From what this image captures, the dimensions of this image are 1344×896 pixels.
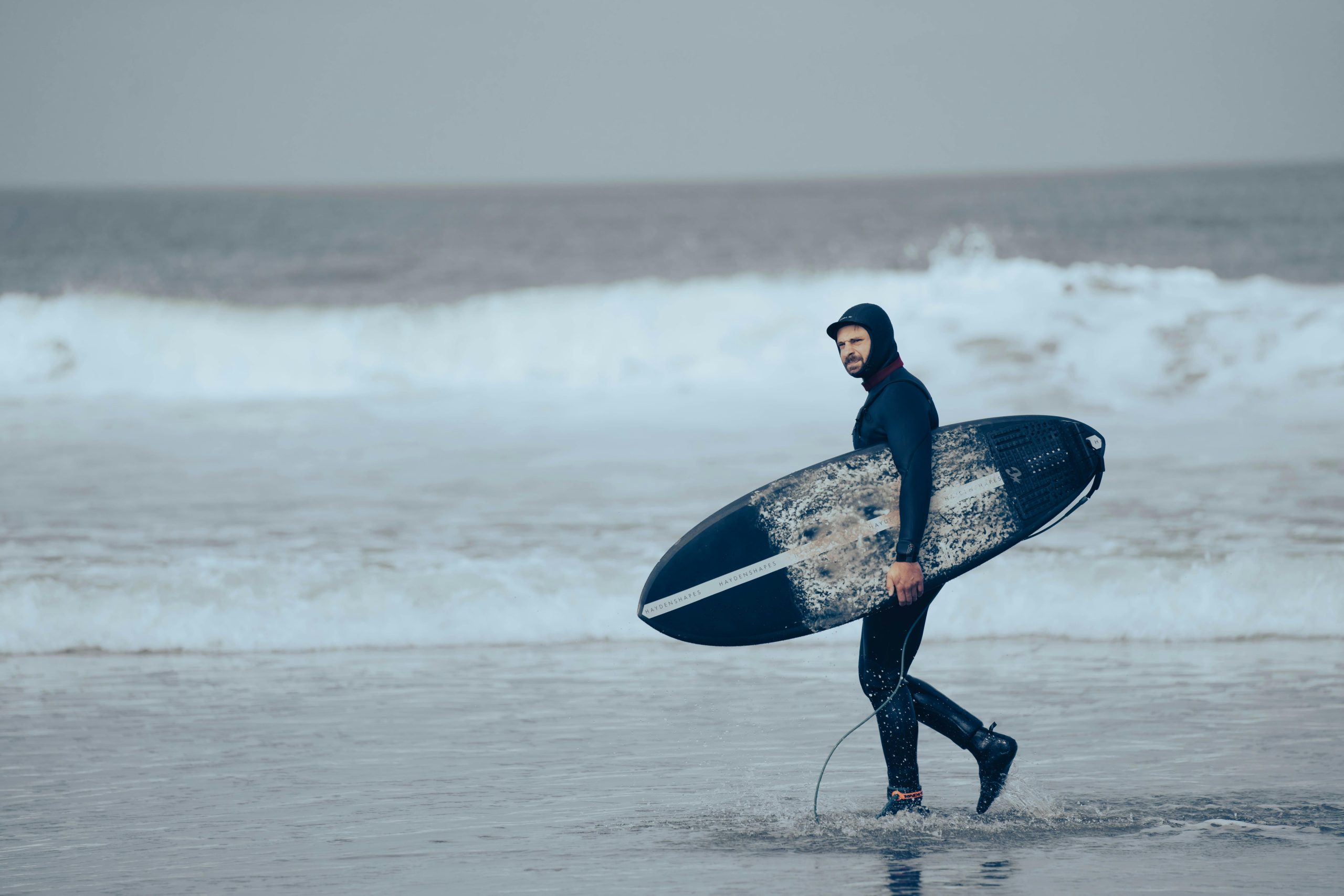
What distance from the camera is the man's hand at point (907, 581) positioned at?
3.83 meters

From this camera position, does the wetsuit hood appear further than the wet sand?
Yes

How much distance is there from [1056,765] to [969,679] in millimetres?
1253

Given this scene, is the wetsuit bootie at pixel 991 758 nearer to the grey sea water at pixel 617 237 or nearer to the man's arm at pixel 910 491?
the man's arm at pixel 910 491

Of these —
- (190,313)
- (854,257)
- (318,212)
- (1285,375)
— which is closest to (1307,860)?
(1285,375)

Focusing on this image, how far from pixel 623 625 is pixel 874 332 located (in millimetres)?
3314

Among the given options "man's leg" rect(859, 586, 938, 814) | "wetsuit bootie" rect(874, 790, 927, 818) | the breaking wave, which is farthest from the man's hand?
the breaking wave

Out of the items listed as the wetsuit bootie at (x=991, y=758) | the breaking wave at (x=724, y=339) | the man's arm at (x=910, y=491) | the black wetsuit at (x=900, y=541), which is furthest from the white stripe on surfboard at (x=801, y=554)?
the breaking wave at (x=724, y=339)

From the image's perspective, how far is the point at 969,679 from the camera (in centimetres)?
591

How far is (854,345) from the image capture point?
3.96 meters

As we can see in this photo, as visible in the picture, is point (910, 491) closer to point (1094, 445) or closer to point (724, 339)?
point (1094, 445)

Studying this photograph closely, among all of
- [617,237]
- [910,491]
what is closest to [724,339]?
[910,491]

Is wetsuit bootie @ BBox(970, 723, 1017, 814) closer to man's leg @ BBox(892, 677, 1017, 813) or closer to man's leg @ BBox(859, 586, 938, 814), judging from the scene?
man's leg @ BBox(892, 677, 1017, 813)

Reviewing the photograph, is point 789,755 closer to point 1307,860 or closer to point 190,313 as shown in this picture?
point 1307,860

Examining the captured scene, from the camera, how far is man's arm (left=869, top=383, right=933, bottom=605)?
12.6ft
